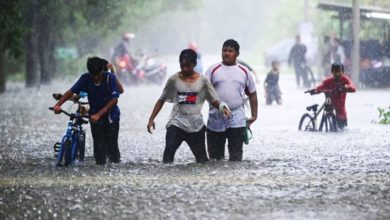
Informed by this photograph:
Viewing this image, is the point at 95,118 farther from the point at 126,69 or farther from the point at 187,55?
the point at 126,69

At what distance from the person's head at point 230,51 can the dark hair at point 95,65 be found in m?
1.45

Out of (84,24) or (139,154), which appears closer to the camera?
(139,154)

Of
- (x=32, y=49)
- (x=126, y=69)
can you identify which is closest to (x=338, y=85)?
(x=126, y=69)

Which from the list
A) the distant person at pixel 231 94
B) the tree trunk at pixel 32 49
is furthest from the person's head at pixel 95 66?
the tree trunk at pixel 32 49

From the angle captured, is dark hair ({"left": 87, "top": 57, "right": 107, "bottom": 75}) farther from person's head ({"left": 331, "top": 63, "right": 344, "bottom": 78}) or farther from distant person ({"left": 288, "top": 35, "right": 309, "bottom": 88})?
distant person ({"left": 288, "top": 35, "right": 309, "bottom": 88})

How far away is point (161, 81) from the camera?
1686 inches

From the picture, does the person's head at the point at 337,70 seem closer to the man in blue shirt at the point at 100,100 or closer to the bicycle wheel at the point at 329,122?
the bicycle wheel at the point at 329,122

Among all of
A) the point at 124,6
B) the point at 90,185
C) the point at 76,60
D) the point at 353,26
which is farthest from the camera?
the point at 76,60

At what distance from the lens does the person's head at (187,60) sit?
1178cm

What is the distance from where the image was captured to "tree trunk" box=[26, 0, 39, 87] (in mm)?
38853

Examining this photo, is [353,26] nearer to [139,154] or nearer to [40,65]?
[40,65]

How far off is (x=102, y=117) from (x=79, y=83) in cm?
54

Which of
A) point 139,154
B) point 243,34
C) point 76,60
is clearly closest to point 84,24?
point 76,60

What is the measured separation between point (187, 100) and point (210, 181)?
1557 mm
